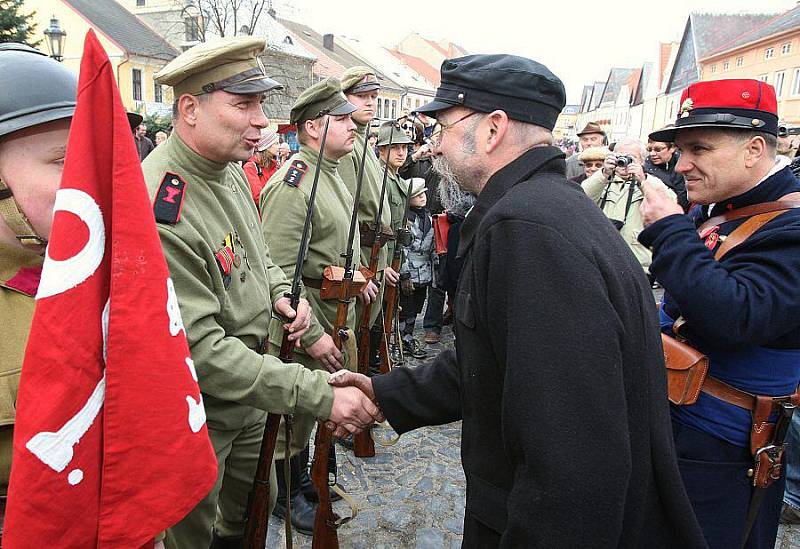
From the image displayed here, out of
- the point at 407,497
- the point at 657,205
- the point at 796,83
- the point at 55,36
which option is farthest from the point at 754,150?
the point at 796,83

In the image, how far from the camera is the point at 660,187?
2.58 m

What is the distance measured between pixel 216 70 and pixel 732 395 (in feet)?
8.60

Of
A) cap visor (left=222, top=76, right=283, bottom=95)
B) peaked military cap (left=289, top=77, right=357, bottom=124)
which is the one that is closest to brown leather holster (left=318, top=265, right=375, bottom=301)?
peaked military cap (left=289, top=77, right=357, bottom=124)

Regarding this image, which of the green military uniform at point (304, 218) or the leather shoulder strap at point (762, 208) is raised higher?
the leather shoulder strap at point (762, 208)

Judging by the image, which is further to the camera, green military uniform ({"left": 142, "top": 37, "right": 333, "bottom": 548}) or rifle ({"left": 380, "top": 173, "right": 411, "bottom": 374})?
rifle ({"left": 380, "top": 173, "right": 411, "bottom": 374})

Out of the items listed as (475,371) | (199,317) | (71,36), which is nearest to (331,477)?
(199,317)

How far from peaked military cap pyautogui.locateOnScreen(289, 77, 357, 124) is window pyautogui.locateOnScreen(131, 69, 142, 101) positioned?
33.5 m

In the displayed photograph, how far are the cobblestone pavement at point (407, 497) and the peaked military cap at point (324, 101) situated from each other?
269 cm

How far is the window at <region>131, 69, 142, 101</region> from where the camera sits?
33625 millimetres

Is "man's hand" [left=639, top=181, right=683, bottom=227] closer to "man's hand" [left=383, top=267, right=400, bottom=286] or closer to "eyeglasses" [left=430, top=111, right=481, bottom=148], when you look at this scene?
"eyeglasses" [left=430, top=111, right=481, bottom=148]

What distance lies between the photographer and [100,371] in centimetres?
126

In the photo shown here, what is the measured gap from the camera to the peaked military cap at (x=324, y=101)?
4.21 metres

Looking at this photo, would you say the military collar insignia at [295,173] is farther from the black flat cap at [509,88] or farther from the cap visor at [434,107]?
the black flat cap at [509,88]

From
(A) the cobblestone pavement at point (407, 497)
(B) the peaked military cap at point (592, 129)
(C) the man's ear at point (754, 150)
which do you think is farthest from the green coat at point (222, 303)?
(B) the peaked military cap at point (592, 129)
